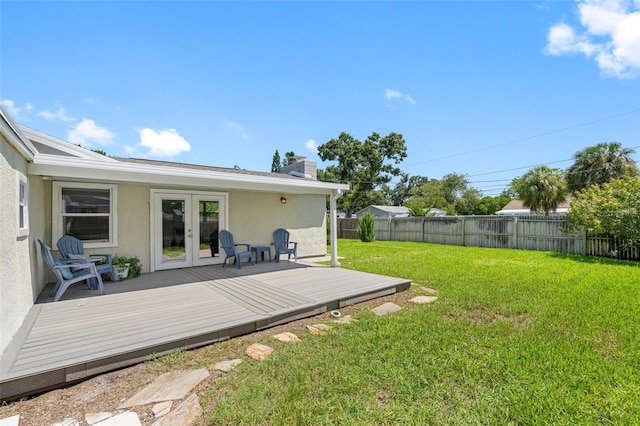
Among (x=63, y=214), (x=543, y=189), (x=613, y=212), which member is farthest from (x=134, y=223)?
(x=543, y=189)

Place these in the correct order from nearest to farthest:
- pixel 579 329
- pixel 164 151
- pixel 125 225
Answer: pixel 579 329
pixel 125 225
pixel 164 151

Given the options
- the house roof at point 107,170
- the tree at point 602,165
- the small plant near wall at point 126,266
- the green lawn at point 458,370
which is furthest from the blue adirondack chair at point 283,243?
the tree at point 602,165

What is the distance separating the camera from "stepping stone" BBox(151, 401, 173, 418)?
7.29ft

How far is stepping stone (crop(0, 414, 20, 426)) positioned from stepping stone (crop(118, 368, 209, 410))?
2.25 ft

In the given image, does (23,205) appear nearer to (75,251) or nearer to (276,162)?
(75,251)

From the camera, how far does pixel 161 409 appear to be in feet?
7.47

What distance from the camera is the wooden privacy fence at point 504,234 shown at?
1054 centimetres

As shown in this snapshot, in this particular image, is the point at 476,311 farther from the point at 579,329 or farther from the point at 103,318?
the point at 103,318

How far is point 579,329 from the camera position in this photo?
3.79m

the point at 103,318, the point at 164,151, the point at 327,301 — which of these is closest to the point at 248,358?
the point at 327,301

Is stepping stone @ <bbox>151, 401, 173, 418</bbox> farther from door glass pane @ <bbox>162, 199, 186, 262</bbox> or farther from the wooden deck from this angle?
door glass pane @ <bbox>162, 199, 186, 262</bbox>

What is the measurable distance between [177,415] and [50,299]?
417 centimetres

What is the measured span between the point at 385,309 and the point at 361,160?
28.6m

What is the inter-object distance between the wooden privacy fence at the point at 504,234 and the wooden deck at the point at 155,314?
9389mm
